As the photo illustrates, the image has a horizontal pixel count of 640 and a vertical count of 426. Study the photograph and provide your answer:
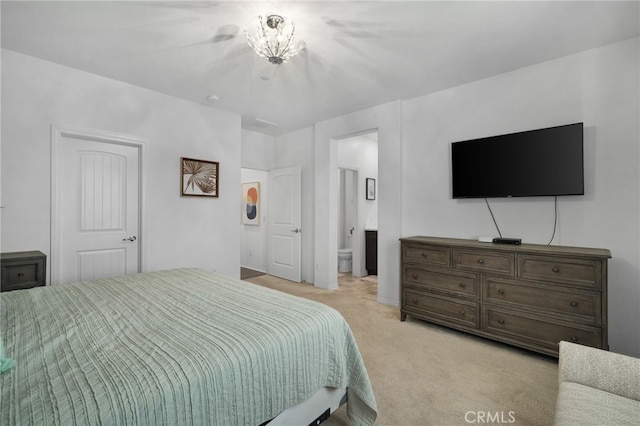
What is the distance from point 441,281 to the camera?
294 cm

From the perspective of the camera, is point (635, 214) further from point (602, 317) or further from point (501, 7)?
point (501, 7)

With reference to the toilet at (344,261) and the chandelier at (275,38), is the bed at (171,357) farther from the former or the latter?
the toilet at (344,261)

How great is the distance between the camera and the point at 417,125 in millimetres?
3605

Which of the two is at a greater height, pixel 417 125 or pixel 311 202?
pixel 417 125

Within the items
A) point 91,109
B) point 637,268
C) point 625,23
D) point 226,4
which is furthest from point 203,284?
point 625,23

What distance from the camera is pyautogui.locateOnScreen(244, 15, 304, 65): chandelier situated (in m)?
2.07

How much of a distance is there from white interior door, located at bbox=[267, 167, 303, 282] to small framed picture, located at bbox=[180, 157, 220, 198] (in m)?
1.39

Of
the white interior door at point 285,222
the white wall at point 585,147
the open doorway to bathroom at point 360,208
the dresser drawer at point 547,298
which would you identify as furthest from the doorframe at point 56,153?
the dresser drawer at point 547,298

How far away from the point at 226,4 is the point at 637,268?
372 centimetres

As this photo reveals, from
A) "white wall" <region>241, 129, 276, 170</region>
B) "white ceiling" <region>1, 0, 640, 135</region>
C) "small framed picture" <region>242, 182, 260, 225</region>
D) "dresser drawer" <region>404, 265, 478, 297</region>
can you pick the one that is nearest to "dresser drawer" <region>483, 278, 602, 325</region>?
"dresser drawer" <region>404, 265, 478, 297</region>

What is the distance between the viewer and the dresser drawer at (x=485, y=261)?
2.54m

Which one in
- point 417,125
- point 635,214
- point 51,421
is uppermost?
point 417,125

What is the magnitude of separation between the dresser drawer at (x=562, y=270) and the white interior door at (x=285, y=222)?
333 centimetres

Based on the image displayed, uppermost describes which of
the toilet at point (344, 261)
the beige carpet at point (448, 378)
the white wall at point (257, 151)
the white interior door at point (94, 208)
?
the white wall at point (257, 151)
